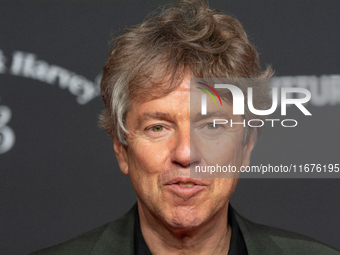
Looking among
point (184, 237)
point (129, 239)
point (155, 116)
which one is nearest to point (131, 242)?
point (129, 239)

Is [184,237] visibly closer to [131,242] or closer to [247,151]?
[131,242]

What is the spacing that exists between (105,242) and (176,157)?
1.28 feet

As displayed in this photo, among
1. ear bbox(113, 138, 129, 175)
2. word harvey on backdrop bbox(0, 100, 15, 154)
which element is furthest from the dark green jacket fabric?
word harvey on backdrop bbox(0, 100, 15, 154)

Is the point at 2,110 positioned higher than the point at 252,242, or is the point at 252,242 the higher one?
the point at 2,110

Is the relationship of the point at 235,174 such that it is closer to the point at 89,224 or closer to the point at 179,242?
the point at 179,242

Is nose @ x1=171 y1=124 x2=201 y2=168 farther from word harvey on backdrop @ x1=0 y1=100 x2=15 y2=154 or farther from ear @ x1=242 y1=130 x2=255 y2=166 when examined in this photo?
word harvey on backdrop @ x1=0 y1=100 x2=15 y2=154

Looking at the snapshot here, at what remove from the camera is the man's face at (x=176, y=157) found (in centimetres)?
128

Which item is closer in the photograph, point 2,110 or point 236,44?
point 236,44

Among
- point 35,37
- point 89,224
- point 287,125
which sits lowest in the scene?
point 89,224

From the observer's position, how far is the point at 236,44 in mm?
1397

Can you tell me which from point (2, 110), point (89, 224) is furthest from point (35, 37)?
point (89, 224)

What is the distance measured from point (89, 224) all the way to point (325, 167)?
3.82ft

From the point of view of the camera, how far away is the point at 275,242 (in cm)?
149

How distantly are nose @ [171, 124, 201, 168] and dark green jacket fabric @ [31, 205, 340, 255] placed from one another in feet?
1.03
